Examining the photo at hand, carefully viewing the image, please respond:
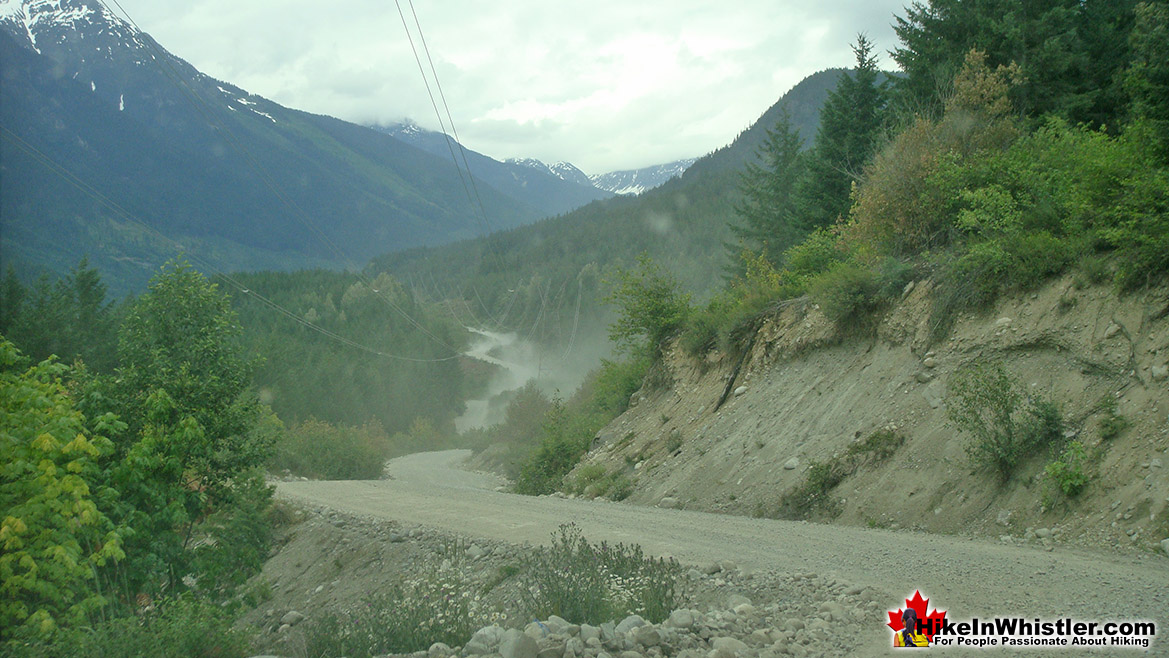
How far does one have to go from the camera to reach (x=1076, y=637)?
5219 millimetres

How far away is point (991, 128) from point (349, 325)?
98.9 m

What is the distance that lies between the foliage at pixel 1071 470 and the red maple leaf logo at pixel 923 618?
4.64 metres

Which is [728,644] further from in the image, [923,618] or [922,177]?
[922,177]

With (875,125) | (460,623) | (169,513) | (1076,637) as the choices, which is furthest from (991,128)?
(169,513)

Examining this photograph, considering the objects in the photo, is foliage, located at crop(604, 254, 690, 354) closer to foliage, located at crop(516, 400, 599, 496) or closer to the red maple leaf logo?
foliage, located at crop(516, 400, 599, 496)

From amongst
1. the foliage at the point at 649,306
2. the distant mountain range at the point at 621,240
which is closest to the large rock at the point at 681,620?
the foliage at the point at 649,306

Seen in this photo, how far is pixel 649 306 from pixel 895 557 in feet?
59.2

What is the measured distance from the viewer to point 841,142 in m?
29.8

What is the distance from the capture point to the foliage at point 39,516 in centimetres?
646

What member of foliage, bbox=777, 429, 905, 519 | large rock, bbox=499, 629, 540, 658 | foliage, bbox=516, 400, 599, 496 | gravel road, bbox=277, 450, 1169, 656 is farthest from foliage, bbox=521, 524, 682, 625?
foliage, bbox=516, 400, 599, 496

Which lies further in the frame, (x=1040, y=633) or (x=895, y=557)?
(x=895, y=557)

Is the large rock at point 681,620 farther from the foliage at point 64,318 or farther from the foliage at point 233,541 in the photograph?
the foliage at point 64,318

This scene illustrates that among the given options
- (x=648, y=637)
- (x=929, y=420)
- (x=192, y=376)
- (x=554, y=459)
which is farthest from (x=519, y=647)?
(x=554, y=459)

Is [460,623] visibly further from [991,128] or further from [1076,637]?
[991,128]
